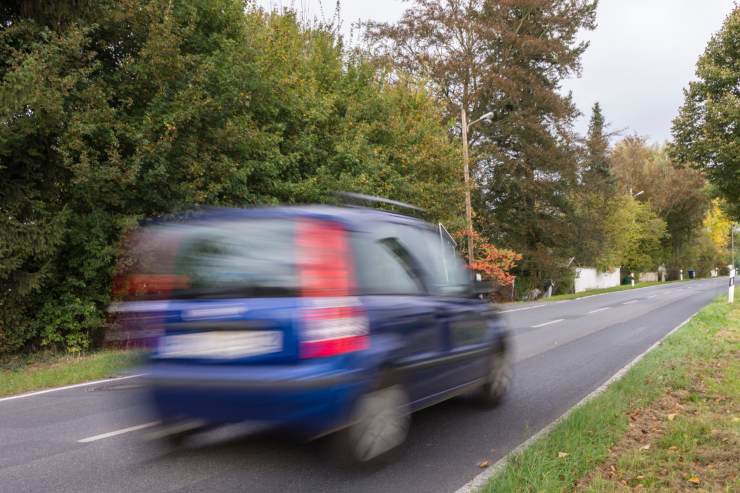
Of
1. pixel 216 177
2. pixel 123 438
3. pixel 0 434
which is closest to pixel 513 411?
pixel 123 438

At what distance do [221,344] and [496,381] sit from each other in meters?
3.28

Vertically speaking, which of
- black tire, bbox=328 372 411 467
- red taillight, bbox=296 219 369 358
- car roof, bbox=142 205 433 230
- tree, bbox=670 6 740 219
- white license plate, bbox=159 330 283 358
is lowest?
black tire, bbox=328 372 411 467

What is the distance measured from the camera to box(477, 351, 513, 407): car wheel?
638 cm

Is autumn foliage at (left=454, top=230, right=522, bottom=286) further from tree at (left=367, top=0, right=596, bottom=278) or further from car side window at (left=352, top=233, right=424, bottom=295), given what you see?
car side window at (left=352, top=233, right=424, bottom=295)

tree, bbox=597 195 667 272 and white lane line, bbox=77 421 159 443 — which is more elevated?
tree, bbox=597 195 667 272

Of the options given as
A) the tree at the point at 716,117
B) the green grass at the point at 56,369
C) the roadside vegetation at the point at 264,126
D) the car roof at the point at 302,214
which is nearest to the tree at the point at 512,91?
the roadside vegetation at the point at 264,126

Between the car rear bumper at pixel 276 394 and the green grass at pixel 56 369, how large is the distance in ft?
12.5

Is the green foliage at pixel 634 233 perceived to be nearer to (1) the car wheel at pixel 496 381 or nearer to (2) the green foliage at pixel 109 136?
(2) the green foliage at pixel 109 136

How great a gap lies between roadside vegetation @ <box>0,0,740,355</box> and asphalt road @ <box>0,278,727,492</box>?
4.11 metres

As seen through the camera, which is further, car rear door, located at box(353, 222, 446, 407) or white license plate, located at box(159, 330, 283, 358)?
car rear door, located at box(353, 222, 446, 407)

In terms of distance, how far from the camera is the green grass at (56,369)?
8.43m

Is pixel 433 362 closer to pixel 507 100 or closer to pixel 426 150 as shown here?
pixel 426 150

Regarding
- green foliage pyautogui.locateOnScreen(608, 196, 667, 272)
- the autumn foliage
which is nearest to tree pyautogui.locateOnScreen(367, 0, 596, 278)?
the autumn foliage

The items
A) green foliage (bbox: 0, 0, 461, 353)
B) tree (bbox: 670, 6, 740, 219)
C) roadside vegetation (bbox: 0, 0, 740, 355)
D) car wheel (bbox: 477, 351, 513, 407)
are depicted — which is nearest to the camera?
car wheel (bbox: 477, 351, 513, 407)
